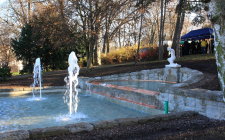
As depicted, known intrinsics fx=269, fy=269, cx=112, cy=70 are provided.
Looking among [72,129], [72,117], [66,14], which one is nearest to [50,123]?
[72,117]

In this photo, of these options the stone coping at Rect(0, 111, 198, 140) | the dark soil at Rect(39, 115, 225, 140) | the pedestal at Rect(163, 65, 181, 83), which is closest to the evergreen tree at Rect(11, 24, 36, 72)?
the pedestal at Rect(163, 65, 181, 83)

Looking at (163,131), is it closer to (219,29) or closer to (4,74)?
(219,29)

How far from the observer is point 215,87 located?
23.7ft

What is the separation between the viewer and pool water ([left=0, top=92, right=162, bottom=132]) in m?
6.61

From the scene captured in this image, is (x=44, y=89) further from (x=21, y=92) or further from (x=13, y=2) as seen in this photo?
(x=13, y=2)

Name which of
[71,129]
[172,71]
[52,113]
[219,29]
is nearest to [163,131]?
[71,129]

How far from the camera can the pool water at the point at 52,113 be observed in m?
6.61

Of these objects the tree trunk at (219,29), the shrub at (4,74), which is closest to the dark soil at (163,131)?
the tree trunk at (219,29)

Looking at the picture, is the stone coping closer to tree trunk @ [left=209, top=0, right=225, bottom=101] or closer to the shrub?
tree trunk @ [left=209, top=0, right=225, bottom=101]

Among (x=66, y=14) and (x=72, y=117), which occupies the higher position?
(x=66, y=14)

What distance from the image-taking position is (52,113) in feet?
25.6

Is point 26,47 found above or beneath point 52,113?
above

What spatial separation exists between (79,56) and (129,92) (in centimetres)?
1708

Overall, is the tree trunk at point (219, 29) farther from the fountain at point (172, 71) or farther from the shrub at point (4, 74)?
the shrub at point (4, 74)
